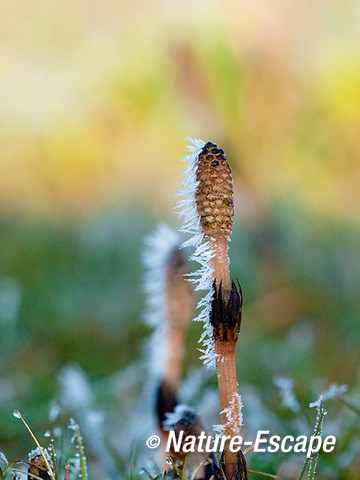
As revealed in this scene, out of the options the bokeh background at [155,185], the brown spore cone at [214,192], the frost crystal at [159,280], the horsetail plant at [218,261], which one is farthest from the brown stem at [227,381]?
the bokeh background at [155,185]

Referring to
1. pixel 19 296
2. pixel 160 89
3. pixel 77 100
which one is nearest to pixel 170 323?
pixel 19 296

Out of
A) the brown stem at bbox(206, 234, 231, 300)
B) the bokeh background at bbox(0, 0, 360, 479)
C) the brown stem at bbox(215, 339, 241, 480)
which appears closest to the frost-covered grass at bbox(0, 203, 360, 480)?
the bokeh background at bbox(0, 0, 360, 479)

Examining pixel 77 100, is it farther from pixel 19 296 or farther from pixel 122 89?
pixel 19 296

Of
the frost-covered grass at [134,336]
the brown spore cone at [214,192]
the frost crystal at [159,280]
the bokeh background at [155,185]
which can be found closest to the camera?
the brown spore cone at [214,192]

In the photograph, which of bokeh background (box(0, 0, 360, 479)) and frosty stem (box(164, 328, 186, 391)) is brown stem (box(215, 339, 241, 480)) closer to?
frosty stem (box(164, 328, 186, 391))

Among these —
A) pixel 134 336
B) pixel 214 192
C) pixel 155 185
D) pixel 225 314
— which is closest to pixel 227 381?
pixel 225 314

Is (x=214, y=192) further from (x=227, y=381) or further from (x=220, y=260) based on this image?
(x=227, y=381)

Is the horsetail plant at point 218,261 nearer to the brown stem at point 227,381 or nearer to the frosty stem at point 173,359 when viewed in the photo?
the brown stem at point 227,381
